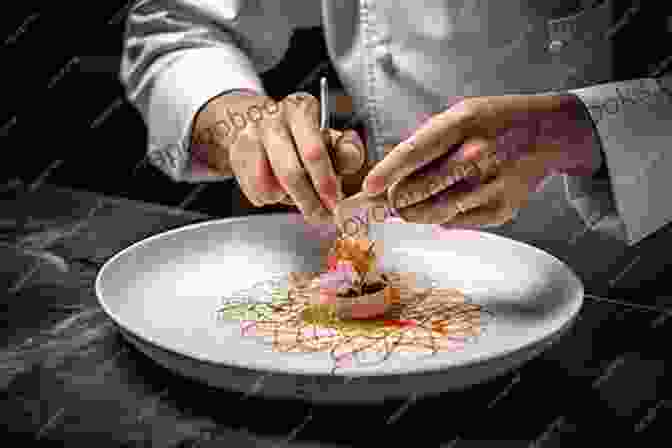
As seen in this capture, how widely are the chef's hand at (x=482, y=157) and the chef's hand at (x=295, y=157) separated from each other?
0.09 m

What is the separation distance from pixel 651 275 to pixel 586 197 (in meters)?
0.16

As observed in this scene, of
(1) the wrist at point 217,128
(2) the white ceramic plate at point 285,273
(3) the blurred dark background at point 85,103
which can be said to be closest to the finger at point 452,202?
(2) the white ceramic plate at point 285,273

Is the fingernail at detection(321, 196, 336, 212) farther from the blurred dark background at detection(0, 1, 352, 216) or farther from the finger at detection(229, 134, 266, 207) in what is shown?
the blurred dark background at detection(0, 1, 352, 216)

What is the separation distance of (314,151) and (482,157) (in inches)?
6.9

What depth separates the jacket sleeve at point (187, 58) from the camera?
3.93 feet

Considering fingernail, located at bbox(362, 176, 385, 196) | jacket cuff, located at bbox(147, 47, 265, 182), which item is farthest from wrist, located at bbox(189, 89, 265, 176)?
fingernail, located at bbox(362, 176, 385, 196)

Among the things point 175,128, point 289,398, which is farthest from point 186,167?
point 289,398

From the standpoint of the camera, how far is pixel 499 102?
2.99ft

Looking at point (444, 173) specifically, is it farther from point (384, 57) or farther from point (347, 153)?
point (384, 57)

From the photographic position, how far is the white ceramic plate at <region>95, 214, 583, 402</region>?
2.15ft

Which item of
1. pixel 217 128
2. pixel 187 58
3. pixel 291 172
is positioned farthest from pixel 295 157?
pixel 187 58

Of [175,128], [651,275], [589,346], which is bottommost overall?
[651,275]

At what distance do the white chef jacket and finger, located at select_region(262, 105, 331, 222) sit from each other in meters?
0.25

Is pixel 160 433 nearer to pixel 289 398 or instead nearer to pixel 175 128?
pixel 289 398
